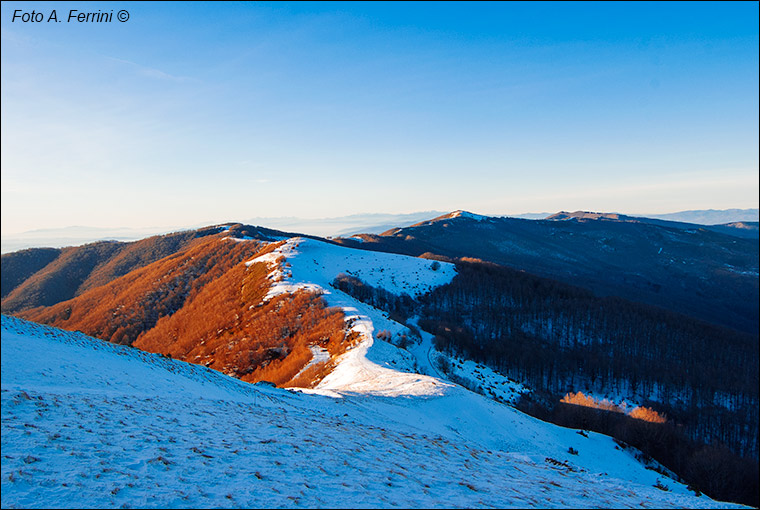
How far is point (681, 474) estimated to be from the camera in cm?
2894

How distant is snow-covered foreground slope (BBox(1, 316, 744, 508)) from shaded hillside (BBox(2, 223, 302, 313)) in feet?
414

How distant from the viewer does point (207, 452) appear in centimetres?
872

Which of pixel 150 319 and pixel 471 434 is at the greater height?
pixel 471 434

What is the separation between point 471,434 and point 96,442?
19928mm

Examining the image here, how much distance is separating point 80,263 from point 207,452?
207862mm

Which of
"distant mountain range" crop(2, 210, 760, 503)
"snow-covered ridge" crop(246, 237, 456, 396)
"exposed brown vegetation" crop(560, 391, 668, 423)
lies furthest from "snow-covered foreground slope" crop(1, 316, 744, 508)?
"exposed brown vegetation" crop(560, 391, 668, 423)

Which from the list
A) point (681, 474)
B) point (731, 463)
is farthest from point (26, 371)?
point (731, 463)

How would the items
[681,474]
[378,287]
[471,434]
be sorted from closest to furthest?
1. [471,434]
2. [681,474]
3. [378,287]

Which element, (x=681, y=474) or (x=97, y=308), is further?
(x=97, y=308)

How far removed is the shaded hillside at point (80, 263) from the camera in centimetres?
13825

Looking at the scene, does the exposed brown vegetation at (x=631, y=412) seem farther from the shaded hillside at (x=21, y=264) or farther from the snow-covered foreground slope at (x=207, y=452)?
the shaded hillside at (x=21, y=264)

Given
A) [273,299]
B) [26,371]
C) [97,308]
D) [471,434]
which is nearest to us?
[26,371]

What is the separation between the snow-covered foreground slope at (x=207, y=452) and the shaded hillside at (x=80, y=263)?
126 metres

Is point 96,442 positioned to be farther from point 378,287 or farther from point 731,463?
point 378,287
